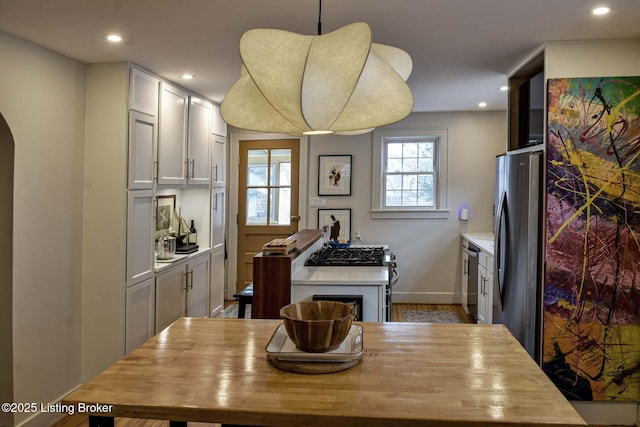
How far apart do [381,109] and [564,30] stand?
189 cm

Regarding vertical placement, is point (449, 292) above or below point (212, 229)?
below

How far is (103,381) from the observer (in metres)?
1.40

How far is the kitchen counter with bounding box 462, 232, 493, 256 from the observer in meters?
4.34

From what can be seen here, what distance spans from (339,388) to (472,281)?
12.6ft

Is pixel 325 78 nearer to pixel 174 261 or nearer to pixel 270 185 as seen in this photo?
pixel 174 261

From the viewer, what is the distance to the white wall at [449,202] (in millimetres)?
5684

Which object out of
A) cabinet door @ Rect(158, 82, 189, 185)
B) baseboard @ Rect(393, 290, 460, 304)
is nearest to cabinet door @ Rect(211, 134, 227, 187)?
cabinet door @ Rect(158, 82, 189, 185)

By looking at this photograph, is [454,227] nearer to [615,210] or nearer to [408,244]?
[408,244]

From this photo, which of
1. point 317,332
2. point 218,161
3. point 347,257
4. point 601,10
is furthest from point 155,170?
point 601,10

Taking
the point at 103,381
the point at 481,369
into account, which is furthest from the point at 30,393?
the point at 481,369

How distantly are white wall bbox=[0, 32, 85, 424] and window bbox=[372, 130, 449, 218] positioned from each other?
137 inches

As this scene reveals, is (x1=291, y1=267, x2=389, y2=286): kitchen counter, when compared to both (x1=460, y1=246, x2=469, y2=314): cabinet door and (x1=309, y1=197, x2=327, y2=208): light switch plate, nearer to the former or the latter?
(x1=460, y1=246, x2=469, y2=314): cabinet door

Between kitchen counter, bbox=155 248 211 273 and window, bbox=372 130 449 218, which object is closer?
kitchen counter, bbox=155 248 211 273

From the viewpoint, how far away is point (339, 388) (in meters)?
1.35
